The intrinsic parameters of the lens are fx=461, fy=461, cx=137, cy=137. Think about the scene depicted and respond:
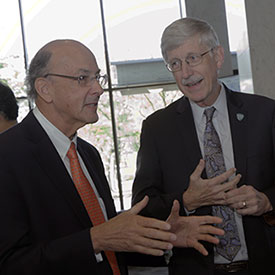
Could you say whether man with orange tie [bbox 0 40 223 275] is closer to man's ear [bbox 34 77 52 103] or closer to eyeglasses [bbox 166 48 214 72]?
man's ear [bbox 34 77 52 103]

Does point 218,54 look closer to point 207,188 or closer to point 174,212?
point 207,188

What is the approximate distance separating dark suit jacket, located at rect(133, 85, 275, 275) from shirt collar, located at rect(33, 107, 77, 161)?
411 mm

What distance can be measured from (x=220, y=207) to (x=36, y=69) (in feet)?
3.44

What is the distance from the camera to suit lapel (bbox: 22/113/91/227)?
1.76m

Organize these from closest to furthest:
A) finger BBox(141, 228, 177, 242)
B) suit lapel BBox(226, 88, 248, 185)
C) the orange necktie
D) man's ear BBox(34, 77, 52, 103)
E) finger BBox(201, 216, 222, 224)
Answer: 1. finger BBox(141, 228, 177, 242)
2. finger BBox(201, 216, 222, 224)
3. the orange necktie
4. man's ear BBox(34, 77, 52, 103)
5. suit lapel BBox(226, 88, 248, 185)

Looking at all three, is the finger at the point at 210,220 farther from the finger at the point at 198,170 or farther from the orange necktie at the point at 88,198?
the orange necktie at the point at 88,198

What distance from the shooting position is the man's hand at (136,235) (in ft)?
4.86

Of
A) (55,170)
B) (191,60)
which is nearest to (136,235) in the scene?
(55,170)

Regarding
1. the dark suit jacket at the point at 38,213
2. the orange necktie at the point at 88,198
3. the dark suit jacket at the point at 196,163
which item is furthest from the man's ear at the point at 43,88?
the dark suit jacket at the point at 196,163

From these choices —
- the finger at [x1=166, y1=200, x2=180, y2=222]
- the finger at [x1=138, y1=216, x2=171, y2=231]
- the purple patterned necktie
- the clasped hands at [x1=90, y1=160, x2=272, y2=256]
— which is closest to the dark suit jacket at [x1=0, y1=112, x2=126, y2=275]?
the clasped hands at [x1=90, y1=160, x2=272, y2=256]

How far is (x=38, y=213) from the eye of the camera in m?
1.69

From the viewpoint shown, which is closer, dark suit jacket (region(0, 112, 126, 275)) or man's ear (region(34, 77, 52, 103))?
dark suit jacket (region(0, 112, 126, 275))

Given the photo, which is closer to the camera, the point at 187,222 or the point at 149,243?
the point at 149,243

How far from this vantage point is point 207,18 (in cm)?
716
